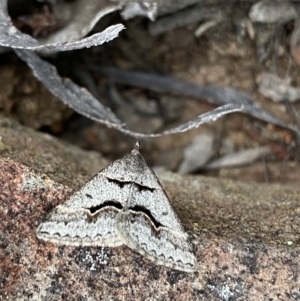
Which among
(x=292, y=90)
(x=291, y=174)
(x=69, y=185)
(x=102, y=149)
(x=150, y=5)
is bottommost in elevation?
(x=291, y=174)

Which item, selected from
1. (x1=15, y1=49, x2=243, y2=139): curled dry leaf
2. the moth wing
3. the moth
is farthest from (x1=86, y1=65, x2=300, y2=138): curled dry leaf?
the moth wing

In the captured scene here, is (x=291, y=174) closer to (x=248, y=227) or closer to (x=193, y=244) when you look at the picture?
(x=248, y=227)

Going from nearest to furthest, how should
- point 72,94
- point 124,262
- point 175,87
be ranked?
point 124,262 < point 72,94 < point 175,87

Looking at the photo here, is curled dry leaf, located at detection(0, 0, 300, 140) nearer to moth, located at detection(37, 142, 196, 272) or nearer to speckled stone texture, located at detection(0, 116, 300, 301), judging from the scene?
moth, located at detection(37, 142, 196, 272)

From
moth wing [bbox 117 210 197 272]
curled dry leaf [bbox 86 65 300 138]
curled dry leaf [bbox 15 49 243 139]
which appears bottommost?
curled dry leaf [bbox 86 65 300 138]

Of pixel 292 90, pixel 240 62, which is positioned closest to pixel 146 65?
pixel 240 62

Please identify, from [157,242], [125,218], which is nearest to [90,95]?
[125,218]

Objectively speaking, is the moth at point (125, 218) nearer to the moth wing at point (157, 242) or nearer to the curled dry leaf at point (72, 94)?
the moth wing at point (157, 242)

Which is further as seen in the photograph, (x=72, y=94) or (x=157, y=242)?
(x=72, y=94)

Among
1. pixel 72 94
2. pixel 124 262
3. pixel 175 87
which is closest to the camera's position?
pixel 124 262

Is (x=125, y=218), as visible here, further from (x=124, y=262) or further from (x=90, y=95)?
(x=90, y=95)

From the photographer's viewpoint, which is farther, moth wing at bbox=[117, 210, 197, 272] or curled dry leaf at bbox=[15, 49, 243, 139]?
curled dry leaf at bbox=[15, 49, 243, 139]
